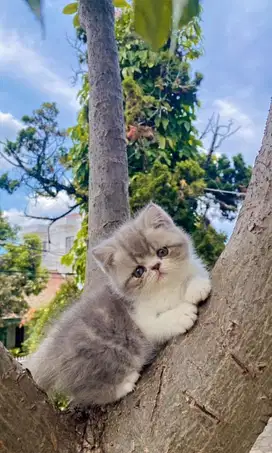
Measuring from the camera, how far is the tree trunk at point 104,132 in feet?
3.87

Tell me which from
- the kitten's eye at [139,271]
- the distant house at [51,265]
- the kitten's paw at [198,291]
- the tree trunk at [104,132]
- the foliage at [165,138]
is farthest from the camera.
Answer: the distant house at [51,265]

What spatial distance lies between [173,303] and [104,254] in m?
0.21

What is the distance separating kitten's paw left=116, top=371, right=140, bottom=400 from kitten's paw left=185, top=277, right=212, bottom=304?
0.14 metres

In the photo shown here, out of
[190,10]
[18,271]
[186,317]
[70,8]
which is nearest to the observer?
[190,10]

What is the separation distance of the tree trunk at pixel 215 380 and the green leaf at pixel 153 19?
0.99 ft

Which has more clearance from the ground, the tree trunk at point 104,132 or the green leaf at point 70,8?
the green leaf at point 70,8

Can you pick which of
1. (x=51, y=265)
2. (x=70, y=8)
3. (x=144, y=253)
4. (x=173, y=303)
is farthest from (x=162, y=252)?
(x=51, y=265)

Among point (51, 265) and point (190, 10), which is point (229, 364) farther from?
point (51, 265)

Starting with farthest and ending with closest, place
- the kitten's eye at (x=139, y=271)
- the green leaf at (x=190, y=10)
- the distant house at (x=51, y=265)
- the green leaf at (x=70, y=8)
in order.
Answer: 1. the distant house at (x=51, y=265)
2. the green leaf at (x=70, y=8)
3. the kitten's eye at (x=139, y=271)
4. the green leaf at (x=190, y=10)

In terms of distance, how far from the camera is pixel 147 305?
90 cm

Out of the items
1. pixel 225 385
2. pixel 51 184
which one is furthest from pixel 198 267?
pixel 51 184

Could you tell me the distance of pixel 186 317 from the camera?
2.28 ft

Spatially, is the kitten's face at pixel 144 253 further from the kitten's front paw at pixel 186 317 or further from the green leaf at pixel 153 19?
the green leaf at pixel 153 19

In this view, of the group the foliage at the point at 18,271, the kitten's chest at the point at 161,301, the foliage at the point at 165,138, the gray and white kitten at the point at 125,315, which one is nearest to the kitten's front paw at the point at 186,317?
the gray and white kitten at the point at 125,315
